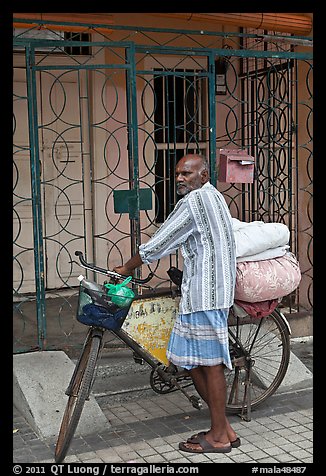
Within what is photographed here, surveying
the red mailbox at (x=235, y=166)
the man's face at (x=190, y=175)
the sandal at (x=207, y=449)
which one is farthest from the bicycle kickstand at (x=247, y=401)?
the red mailbox at (x=235, y=166)

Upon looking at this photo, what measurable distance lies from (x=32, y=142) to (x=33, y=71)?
54cm

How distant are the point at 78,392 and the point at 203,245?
1208mm

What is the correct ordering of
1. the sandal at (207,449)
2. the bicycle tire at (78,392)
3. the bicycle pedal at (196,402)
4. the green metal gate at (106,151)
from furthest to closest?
1. the green metal gate at (106,151)
2. the bicycle pedal at (196,402)
3. the sandal at (207,449)
4. the bicycle tire at (78,392)

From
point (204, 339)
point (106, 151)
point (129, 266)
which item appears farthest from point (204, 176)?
point (106, 151)

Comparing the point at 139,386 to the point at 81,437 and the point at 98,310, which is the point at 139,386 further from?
the point at 98,310

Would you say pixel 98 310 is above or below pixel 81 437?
above

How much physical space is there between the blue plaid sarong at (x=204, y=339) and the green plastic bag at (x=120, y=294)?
15.5 inches

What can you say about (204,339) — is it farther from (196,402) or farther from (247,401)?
(247,401)

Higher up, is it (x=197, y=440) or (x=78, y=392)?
(x=78, y=392)

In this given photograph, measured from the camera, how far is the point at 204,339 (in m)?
4.39

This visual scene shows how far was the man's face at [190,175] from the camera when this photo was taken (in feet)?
14.7

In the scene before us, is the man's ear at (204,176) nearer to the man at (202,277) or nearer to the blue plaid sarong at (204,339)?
the man at (202,277)

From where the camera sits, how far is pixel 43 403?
4.92m

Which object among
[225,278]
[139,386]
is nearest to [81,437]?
[139,386]
